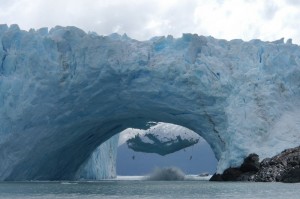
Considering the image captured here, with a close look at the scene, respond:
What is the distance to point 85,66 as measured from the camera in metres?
27.3

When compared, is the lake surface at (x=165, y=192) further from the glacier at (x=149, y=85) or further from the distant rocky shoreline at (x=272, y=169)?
the glacier at (x=149, y=85)

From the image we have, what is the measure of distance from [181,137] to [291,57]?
1791cm

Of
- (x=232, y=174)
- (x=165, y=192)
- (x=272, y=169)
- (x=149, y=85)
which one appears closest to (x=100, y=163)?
(x=149, y=85)

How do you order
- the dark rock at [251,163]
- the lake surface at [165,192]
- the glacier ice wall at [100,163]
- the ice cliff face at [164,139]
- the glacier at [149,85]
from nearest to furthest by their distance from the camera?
the lake surface at [165,192] < the dark rock at [251,163] < the glacier at [149,85] < the glacier ice wall at [100,163] < the ice cliff face at [164,139]

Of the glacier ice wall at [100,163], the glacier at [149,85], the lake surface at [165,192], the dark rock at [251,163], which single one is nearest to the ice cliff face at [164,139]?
the glacier ice wall at [100,163]

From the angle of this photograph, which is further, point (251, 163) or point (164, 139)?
point (164, 139)

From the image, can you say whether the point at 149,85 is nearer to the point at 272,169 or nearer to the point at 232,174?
the point at 232,174

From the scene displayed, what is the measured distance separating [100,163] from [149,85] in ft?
54.2

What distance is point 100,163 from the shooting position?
43438mm

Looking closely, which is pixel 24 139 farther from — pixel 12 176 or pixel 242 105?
pixel 242 105

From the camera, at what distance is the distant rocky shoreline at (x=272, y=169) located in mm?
24727

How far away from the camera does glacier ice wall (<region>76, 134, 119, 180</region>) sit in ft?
135

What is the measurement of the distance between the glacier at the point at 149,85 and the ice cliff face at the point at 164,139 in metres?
14.6

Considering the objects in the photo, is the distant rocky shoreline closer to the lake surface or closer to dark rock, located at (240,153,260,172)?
dark rock, located at (240,153,260,172)
